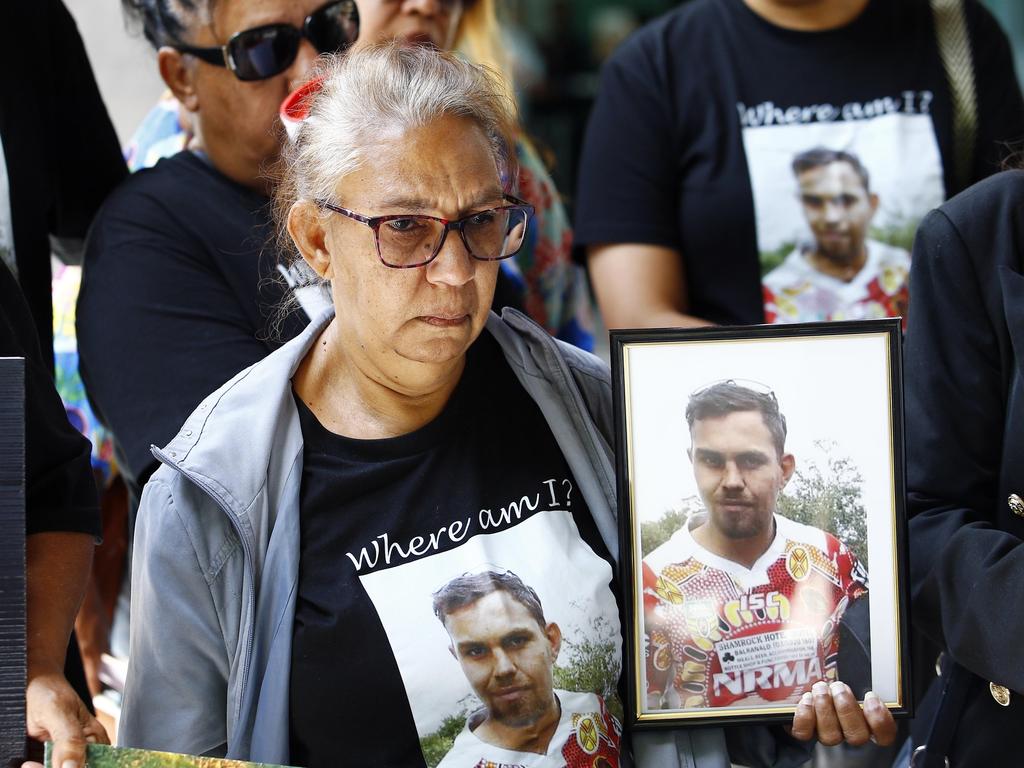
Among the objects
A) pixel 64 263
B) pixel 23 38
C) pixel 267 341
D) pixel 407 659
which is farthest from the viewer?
pixel 64 263

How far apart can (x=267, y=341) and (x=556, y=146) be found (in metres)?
5.68

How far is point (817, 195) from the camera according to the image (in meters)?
2.68

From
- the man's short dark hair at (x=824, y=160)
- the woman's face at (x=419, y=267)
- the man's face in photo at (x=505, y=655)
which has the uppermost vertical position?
the man's short dark hair at (x=824, y=160)

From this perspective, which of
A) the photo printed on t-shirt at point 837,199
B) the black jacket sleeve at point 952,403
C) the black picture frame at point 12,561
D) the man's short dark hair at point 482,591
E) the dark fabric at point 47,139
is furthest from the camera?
the photo printed on t-shirt at point 837,199

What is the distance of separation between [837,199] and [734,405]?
105 centimetres

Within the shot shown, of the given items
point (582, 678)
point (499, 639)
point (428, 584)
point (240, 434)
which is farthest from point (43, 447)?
point (582, 678)

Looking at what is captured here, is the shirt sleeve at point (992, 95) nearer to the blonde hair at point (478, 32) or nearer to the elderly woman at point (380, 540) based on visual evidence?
the blonde hair at point (478, 32)

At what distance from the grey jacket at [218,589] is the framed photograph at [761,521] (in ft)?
1.57

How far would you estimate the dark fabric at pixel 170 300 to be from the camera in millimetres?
2070

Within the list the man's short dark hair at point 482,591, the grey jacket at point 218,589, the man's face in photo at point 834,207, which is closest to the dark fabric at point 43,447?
the grey jacket at point 218,589

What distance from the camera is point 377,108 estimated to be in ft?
5.86

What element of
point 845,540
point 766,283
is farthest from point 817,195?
point 845,540

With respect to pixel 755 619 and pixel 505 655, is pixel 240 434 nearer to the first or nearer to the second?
pixel 505 655

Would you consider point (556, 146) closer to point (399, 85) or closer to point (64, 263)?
point (64, 263)
